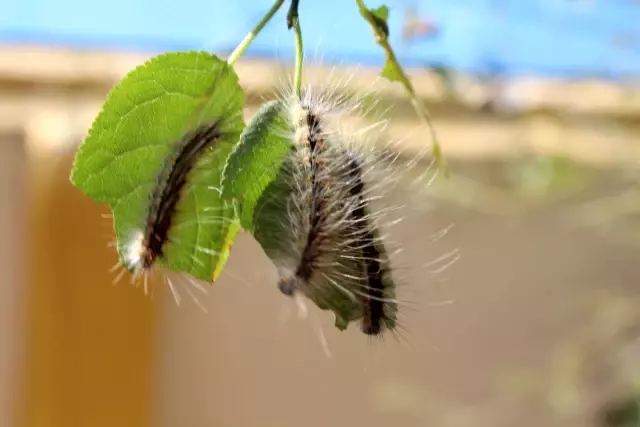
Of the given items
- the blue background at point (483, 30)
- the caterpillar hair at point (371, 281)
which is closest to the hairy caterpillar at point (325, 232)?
the caterpillar hair at point (371, 281)

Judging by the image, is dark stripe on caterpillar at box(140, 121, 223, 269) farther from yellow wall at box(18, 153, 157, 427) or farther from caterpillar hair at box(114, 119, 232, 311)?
yellow wall at box(18, 153, 157, 427)

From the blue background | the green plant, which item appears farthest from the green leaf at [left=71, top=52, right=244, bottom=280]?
the blue background

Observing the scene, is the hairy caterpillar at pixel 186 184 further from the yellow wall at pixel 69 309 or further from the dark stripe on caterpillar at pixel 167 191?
the yellow wall at pixel 69 309

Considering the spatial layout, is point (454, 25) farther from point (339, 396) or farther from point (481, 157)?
point (339, 396)

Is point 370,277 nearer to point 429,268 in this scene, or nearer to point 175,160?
point 175,160

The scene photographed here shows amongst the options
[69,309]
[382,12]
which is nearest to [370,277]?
[382,12]

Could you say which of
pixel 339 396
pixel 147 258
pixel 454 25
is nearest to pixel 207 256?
pixel 147 258

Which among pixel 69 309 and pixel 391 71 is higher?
pixel 391 71
